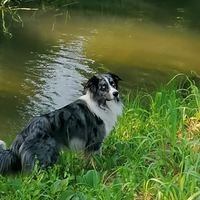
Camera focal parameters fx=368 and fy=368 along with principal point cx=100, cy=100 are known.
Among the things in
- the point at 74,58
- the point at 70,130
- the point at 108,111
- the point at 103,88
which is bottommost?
the point at 74,58

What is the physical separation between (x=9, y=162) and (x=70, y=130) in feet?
2.43

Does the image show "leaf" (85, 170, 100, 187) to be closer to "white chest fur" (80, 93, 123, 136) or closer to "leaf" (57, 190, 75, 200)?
"leaf" (57, 190, 75, 200)

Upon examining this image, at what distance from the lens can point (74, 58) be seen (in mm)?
9227

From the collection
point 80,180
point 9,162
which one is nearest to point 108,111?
point 80,180

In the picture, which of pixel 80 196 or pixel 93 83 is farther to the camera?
pixel 93 83

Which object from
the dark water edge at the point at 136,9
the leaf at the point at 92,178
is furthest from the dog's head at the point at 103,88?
the dark water edge at the point at 136,9

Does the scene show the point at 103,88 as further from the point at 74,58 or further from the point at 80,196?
the point at 74,58

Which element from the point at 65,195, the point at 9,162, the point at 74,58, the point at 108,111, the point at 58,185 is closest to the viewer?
the point at 65,195

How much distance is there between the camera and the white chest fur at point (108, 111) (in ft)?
13.9

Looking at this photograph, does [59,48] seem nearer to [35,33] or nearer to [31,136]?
[35,33]

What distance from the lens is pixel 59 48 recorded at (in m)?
9.95

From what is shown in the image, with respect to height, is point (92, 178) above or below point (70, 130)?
below

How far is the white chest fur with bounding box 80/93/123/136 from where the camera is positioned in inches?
167

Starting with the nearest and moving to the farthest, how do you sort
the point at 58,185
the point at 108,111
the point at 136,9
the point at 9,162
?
1. the point at 58,185
2. the point at 9,162
3. the point at 108,111
4. the point at 136,9
